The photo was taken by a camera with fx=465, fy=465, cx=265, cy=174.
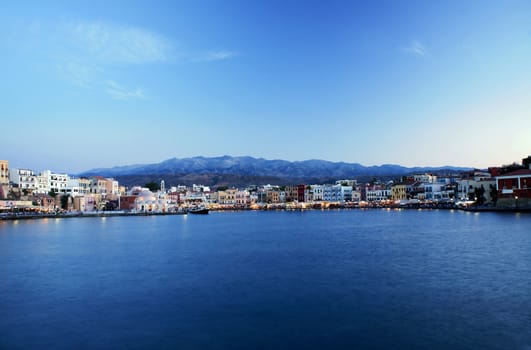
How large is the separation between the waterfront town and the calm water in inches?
1874

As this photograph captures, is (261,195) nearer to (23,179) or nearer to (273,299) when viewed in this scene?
(23,179)

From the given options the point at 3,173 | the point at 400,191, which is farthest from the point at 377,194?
the point at 3,173

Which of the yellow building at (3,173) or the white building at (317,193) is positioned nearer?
the yellow building at (3,173)

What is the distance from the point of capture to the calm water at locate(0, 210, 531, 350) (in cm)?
1071

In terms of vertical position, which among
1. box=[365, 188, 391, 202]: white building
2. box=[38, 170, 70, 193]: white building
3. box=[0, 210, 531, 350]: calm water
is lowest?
box=[0, 210, 531, 350]: calm water

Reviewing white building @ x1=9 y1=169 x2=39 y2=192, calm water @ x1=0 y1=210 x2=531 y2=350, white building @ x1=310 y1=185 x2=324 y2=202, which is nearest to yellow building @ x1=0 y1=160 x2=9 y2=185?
white building @ x1=9 y1=169 x2=39 y2=192

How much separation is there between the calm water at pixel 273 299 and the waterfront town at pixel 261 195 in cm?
4761

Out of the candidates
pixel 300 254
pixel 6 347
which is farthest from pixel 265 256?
pixel 6 347

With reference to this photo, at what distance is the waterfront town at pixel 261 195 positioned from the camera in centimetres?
6969

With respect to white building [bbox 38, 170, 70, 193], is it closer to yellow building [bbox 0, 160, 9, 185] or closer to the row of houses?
the row of houses

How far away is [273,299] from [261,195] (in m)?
117

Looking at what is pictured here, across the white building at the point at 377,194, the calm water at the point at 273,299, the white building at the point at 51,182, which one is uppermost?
the white building at the point at 51,182

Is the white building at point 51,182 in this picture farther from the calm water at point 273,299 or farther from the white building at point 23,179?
the calm water at point 273,299

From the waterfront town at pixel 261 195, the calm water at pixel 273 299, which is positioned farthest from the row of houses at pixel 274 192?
the calm water at pixel 273 299
